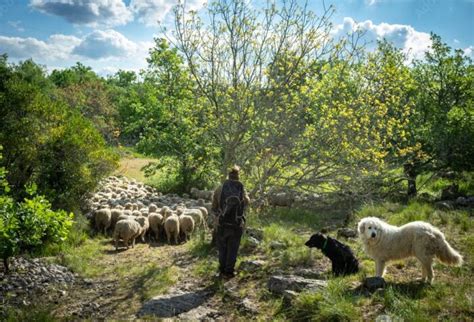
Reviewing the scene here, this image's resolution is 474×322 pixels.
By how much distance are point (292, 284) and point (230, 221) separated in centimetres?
194

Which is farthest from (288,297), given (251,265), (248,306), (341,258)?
(251,265)

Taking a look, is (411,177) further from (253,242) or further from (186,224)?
(186,224)

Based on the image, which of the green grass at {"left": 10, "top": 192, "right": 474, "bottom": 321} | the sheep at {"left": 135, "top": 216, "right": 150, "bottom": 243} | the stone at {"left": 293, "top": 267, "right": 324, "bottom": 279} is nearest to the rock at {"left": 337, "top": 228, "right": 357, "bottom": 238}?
the green grass at {"left": 10, "top": 192, "right": 474, "bottom": 321}

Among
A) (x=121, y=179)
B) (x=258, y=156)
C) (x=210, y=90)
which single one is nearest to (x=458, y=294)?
(x=258, y=156)

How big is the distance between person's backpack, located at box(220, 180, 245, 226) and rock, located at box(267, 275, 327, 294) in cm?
155

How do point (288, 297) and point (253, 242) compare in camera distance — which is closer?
point (288, 297)

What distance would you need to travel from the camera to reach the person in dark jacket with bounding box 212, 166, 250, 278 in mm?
8289

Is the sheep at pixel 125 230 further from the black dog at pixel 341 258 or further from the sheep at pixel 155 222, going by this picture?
the black dog at pixel 341 258

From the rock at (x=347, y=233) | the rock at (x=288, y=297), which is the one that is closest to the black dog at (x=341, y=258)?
the rock at (x=288, y=297)

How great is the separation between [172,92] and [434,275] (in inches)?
378

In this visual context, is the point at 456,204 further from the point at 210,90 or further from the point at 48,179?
the point at 48,179

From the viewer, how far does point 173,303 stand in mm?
7156

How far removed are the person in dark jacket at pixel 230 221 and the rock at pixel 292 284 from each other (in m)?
1.23

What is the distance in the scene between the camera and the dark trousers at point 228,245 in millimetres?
8273
